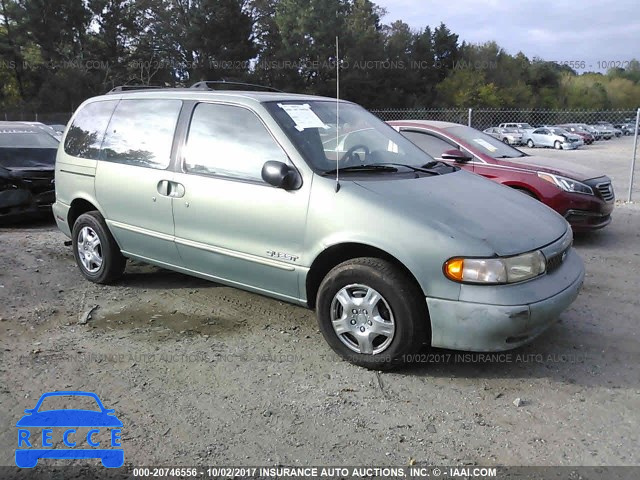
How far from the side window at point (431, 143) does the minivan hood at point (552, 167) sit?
2.51 feet

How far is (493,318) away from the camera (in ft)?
10.4

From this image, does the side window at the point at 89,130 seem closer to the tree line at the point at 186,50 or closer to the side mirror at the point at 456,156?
the side mirror at the point at 456,156

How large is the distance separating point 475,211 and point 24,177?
6.74 m

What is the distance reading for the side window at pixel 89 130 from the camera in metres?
5.12

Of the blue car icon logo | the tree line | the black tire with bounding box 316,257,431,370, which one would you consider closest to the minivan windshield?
the black tire with bounding box 316,257,431,370

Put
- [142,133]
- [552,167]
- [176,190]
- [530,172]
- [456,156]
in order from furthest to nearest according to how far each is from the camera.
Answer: [552,167]
[530,172]
[456,156]
[142,133]
[176,190]

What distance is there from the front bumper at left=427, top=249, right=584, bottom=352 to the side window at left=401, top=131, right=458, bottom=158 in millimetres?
4077

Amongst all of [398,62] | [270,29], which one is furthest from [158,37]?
[398,62]

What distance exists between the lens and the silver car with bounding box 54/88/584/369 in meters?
3.27

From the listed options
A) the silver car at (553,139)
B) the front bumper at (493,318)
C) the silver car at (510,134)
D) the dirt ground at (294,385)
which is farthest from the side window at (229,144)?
the silver car at (553,139)

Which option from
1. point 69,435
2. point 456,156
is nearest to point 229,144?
point 69,435

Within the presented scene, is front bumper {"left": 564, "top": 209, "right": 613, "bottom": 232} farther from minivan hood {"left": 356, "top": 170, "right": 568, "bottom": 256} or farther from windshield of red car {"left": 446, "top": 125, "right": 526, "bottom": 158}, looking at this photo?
minivan hood {"left": 356, "top": 170, "right": 568, "bottom": 256}

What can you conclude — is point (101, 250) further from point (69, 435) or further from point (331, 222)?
point (331, 222)

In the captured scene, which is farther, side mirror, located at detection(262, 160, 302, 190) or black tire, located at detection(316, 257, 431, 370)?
side mirror, located at detection(262, 160, 302, 190)
